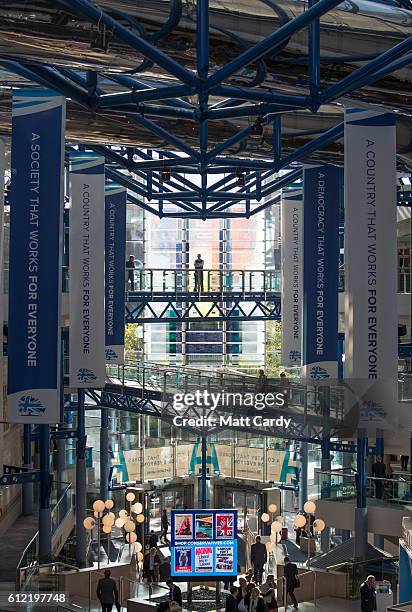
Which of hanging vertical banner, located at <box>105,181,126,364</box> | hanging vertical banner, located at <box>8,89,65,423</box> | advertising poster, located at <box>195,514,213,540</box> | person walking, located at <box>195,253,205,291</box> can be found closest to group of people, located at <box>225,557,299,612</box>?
advertising poster, located at <box>195,514,213,540</box>

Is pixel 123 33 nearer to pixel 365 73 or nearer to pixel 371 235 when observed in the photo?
pixel 365 73

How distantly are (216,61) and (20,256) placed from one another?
14.9ft

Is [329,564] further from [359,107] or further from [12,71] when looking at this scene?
[12,71]

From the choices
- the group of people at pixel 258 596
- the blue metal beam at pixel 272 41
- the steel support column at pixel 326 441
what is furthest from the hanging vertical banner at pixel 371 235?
the steel support column at pixel 326 441

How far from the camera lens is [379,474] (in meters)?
33.9

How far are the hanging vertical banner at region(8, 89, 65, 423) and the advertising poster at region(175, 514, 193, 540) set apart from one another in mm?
11460

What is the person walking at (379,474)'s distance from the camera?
28.6 m

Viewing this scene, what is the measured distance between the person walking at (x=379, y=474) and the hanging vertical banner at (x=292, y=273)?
400cm

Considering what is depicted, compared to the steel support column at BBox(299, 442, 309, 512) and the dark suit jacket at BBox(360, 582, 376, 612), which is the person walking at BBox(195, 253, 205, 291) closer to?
the steel support column at BBox(299, 442, 309, 512)

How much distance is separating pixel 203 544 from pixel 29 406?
1151 centimetres

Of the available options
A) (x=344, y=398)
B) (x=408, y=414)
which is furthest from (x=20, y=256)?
(x=408, y=414)

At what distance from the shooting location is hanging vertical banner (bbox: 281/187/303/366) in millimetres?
34531

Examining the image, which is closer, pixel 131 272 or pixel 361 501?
pixel 361 501

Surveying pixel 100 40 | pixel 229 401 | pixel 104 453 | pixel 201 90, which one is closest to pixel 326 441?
pixel 229 401
